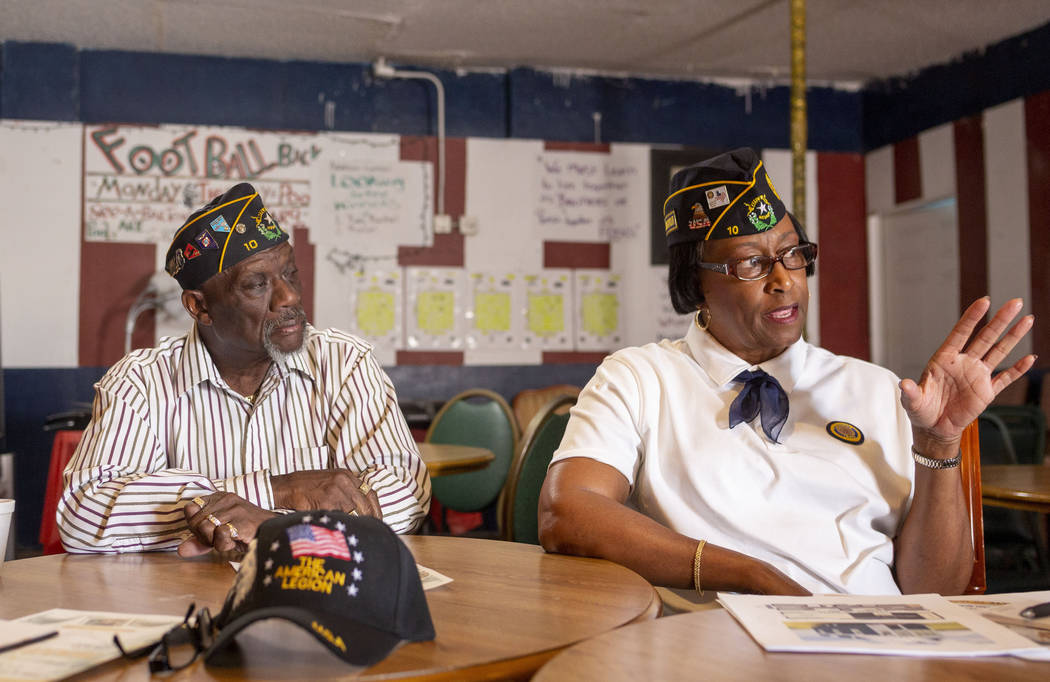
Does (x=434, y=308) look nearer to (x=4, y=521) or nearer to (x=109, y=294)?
(x=109, y=294)

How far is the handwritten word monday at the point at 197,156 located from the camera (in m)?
4.86

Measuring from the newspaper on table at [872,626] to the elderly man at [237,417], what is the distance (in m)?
0.76

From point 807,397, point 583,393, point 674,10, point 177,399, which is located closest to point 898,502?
point 807,397

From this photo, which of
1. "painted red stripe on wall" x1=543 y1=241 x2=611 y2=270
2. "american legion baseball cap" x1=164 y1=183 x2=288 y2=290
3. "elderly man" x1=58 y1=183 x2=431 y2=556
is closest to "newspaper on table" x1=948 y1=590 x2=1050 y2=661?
"elderly man" x1=58 y1=183 x2=431 y2=556

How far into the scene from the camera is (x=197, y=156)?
4.96 meters

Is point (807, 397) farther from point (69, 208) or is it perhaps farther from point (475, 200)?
point (69, 208)

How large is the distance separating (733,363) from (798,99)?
3.41 metres

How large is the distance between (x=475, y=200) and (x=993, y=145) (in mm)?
2889

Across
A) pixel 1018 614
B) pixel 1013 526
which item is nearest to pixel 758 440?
pixel 1018 614

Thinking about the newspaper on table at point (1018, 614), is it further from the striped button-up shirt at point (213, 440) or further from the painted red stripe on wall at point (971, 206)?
the painted red stripe on wall at point (971, 206)

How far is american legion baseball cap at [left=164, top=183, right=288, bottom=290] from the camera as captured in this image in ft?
5.96

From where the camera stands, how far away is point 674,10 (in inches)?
176

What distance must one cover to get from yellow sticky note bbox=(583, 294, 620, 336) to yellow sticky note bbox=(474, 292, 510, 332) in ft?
1.62

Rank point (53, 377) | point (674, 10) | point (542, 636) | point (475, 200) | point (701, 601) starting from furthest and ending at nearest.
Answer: point (475, 200)
point (53, 377)
point (674, 10)
point (701, 601)
point (542, 636)
